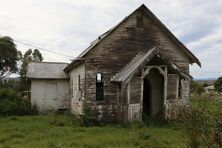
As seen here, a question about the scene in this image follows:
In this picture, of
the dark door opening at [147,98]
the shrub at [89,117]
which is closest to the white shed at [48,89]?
the dark door opening at [147,98]

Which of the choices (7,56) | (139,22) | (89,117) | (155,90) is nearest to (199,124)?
(89,117)

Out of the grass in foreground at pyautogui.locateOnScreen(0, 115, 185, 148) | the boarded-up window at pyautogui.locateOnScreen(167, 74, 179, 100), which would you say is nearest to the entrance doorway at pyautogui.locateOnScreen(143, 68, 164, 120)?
the boarded-up window at pyautogui.locateOnScreen(167, 74, 179, 100)

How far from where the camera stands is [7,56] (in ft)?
153

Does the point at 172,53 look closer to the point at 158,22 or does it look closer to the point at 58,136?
the point at 158,22

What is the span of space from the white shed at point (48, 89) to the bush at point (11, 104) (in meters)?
1.50

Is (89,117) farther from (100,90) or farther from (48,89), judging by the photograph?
(48,89)

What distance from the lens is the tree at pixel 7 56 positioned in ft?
150

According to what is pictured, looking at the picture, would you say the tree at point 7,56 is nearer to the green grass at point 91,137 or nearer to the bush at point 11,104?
the bush at point 11,104

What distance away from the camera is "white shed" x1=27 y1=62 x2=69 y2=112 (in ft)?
81.8

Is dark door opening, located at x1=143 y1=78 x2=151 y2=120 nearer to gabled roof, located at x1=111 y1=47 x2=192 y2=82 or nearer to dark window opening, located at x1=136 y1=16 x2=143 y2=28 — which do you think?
gabled roof, located at x1=111 y1=47 x2=192 y2=82

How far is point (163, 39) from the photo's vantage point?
2033 cm

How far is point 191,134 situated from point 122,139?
5.41 metres

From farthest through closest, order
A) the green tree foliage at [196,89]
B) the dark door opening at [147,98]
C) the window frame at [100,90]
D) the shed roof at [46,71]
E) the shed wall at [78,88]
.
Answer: the shed roof at [46,71] < the dark door opening at [147,98] < the shed wall at [78,88] < the window frame at [100,90] < the green tree foliage at [196,89]

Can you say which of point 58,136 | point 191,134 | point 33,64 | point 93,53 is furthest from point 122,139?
point 33,64
